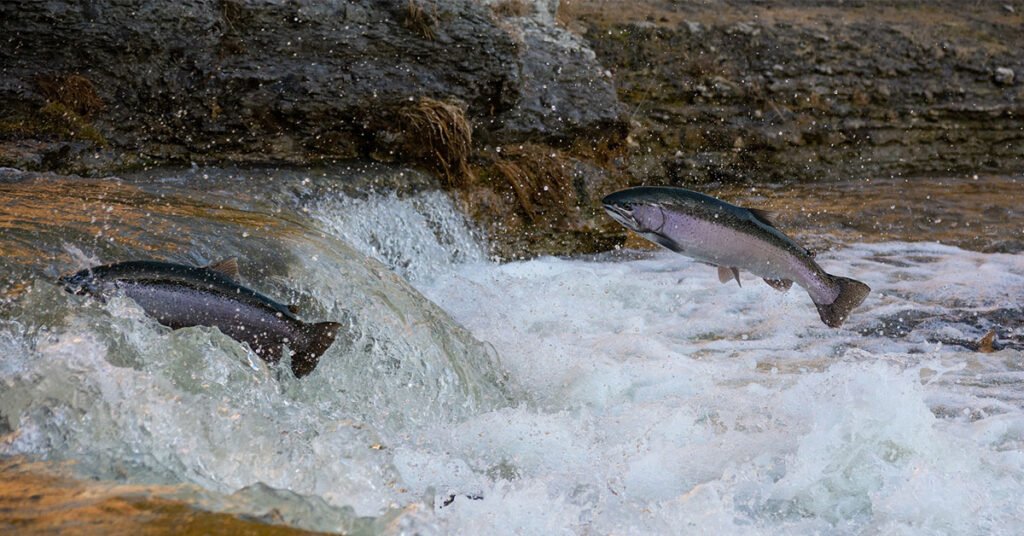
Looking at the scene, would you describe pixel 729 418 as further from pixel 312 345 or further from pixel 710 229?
pixel 312 345

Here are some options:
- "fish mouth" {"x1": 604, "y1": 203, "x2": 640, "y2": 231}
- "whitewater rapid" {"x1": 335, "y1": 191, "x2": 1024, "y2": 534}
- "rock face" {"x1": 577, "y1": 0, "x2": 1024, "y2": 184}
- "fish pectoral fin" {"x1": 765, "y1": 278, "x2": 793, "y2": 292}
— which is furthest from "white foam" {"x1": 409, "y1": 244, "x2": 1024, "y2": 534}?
"rock face" {"x1": 577, "y1": 0, "x2": 1024, "y2": 184}

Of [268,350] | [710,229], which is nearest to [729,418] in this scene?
[710,229]

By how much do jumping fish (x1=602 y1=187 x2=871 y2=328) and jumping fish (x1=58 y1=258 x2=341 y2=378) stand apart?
1.22 metres

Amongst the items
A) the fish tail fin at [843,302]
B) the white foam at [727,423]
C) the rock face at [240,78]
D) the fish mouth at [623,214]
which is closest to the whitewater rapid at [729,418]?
the white foam at [727,423]

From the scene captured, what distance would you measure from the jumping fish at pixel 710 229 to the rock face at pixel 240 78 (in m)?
3.55

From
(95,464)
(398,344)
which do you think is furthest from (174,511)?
(398,344)

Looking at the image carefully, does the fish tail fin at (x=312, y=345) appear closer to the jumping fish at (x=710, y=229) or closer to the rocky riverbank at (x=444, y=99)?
the jumping fish at (x=710, y=229)

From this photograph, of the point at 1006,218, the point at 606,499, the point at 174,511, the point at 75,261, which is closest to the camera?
the point at 174,511

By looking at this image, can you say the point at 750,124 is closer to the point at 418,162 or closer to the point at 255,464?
the point at 418,162

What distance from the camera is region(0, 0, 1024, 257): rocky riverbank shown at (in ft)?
21.7

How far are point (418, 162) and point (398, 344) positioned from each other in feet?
9.78

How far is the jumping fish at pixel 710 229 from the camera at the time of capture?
12.5ft

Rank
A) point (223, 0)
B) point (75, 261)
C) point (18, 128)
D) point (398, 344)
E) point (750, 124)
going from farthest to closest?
1. point (750, 124)
2. point (223, 0)
3. point (18, 128)
4. point (398, 344)
5. point (75, 261)

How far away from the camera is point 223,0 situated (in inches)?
274
